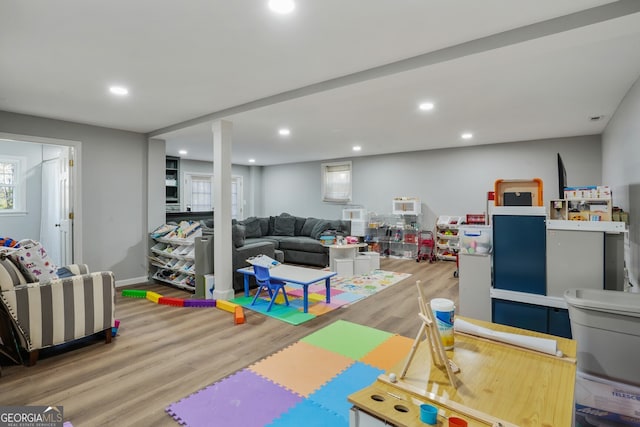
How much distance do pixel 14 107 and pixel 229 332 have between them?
12.5 ft

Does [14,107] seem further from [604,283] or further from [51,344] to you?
[604,283]

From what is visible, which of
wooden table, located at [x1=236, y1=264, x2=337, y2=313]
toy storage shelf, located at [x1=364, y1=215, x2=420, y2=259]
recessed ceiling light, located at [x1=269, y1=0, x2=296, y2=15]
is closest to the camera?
recessed ceiling light, located at [x1=269, y1=0, x2=296, y2=15]

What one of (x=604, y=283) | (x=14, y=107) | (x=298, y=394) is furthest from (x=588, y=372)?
(x=14, y=107)

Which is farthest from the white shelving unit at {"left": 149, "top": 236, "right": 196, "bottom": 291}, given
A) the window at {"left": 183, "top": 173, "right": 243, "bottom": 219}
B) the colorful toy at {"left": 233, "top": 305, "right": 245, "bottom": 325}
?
the window at {"left": 183, "top": 173, "right": 243, "bottom": 219}

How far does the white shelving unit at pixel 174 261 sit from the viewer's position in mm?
4730

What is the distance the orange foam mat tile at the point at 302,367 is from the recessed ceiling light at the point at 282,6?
246cm

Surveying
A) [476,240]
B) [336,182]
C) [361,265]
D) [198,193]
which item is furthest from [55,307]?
[336,182]

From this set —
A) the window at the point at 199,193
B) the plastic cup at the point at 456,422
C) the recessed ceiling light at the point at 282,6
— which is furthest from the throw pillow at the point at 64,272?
the window at the point at 199,193

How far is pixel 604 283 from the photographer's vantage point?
2.06 metres

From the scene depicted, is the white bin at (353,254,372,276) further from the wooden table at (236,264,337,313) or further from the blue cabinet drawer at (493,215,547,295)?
the blue cabinet drawer at (493,215,547,295)

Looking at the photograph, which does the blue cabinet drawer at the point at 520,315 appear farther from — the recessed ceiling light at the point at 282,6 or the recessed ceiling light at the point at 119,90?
the recessed ceiling light at the point at 119,90

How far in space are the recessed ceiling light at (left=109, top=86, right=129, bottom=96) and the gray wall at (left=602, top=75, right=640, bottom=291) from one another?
4.85 metres

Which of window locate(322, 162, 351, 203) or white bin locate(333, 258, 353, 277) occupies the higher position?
window locate(322, 162, 351, 203)

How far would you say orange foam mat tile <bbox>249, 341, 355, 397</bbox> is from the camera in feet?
7.50
